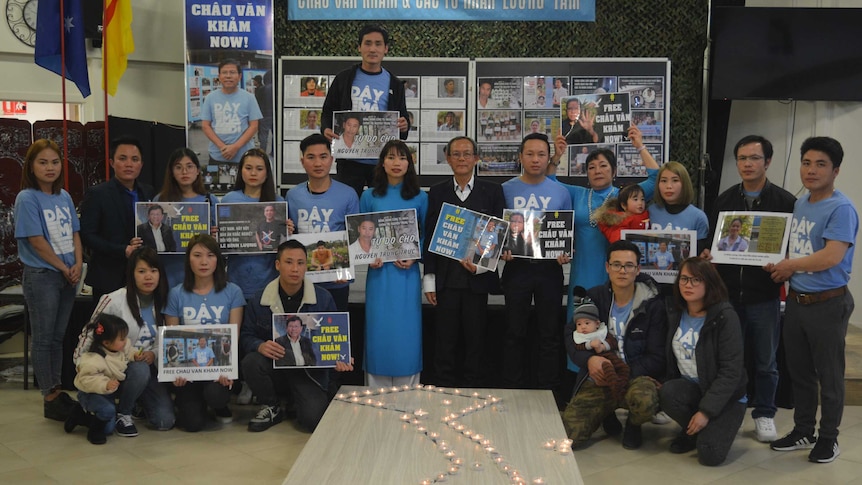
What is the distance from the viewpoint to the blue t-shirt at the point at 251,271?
5.07 metres

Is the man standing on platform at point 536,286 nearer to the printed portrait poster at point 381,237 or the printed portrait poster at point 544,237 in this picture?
the printed portrait poster at point 544,237

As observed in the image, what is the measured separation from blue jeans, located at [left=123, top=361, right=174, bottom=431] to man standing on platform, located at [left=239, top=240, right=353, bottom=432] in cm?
48

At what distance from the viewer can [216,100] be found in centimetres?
680

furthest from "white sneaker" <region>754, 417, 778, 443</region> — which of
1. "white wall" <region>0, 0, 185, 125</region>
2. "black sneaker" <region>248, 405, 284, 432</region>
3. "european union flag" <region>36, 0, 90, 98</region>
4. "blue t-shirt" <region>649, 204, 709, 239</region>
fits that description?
"white wall" <region>0, 0, 185, 125</region>

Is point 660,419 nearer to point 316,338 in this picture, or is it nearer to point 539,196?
point 539,196

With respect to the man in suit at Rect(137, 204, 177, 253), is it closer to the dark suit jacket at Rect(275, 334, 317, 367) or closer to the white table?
the dark suit jacket at Rect(275, 334, 317, 367)

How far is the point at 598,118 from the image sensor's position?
17.0 feet

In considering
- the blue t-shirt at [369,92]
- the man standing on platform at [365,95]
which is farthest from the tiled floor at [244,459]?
the blue t-shirt at [369,92]

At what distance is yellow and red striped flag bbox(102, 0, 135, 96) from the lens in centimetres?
711

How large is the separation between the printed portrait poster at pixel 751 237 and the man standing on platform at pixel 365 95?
2.10 m

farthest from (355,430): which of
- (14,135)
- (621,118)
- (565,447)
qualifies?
(14,135)

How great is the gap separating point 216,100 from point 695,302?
14.1 feet

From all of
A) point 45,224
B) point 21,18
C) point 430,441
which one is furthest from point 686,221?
point 21,18

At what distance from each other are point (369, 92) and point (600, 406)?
2.52 m
